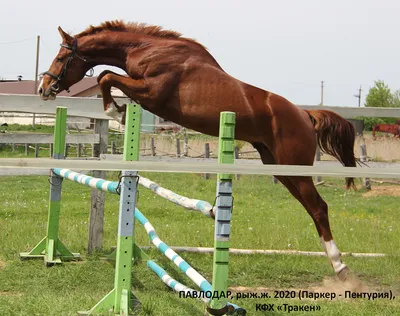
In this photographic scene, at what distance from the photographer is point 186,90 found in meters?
4.92

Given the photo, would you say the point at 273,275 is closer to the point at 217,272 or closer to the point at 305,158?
the point at 305,158

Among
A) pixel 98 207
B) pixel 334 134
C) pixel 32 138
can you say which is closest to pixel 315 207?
pixel 334 134

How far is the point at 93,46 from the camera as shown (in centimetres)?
511

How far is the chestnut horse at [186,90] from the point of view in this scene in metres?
4.89

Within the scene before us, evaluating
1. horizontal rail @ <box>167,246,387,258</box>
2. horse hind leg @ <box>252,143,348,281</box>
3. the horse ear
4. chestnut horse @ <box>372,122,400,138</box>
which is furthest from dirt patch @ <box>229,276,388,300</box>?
chestnut horse @ <box>372,122,400,138</box>

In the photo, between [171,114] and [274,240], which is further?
[274,240]

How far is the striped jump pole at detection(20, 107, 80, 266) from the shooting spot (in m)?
5.20

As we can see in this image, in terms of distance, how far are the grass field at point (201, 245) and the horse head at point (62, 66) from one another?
1.55 m

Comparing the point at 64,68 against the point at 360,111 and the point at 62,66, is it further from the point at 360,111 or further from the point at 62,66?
the point at 360,111

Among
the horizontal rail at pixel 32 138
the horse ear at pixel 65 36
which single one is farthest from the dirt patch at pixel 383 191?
the horse ear at pixel 65 36

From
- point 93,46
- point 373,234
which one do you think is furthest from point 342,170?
point 373,234

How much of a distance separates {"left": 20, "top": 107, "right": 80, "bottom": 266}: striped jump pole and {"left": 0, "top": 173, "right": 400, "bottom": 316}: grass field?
131 millimetres

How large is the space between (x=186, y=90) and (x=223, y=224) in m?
2.02

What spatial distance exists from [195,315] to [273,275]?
1621mm
